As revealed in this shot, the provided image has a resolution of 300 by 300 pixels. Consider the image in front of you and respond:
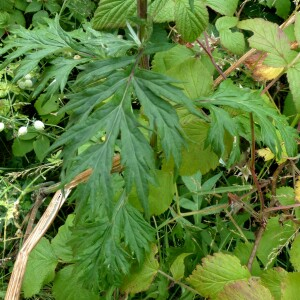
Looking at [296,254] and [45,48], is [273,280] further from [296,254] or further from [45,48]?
[45,48]

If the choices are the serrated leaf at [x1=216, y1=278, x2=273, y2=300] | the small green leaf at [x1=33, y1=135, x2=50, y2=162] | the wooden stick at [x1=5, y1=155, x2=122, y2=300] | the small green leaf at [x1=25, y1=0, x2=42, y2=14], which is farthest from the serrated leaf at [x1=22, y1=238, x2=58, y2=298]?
the small green leaf at [x1=25, y1=0, x2=42, y2=14]

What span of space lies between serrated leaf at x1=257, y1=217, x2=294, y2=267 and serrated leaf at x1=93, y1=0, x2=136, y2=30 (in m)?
0.62

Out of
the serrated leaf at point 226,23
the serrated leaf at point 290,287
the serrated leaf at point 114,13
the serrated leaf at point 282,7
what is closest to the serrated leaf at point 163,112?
the serrated leaf at point 114,13

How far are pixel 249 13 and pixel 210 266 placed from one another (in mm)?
1077

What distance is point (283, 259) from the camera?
1502 millimetres

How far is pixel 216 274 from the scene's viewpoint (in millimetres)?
1129

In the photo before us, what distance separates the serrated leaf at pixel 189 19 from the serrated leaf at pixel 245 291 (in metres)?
0.55

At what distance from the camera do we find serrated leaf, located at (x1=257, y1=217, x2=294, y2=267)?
128 centimetres

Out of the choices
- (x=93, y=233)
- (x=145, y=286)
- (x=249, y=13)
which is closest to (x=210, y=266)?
(x=145, y=286)

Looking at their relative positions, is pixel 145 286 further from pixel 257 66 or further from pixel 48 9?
pixel 48 9

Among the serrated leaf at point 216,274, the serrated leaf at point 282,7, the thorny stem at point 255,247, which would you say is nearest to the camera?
the serrated leaf at point 216,274

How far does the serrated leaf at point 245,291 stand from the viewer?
3.28 ft

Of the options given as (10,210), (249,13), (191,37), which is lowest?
(10,210)

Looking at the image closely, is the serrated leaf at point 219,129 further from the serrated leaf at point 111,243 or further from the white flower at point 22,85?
the white flower at point 22,85
